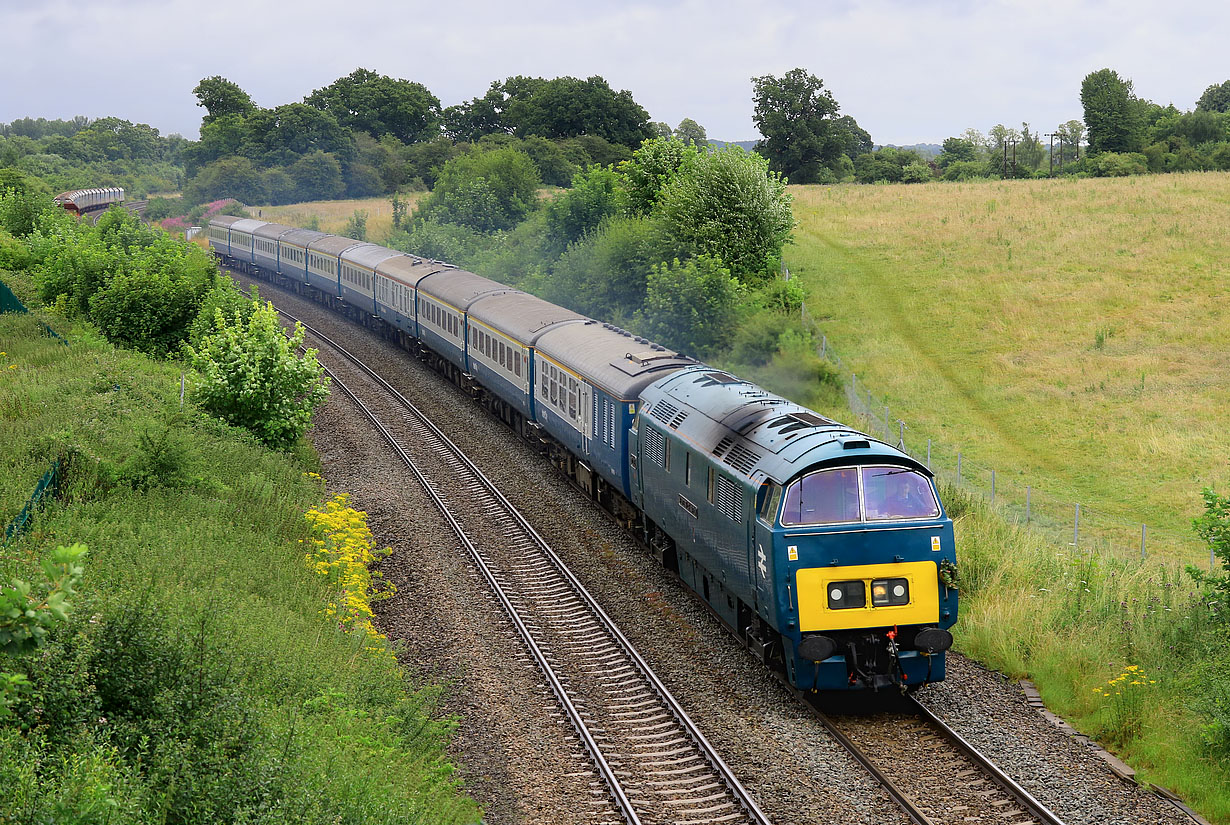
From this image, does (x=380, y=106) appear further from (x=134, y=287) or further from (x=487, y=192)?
(x=134, y=287)

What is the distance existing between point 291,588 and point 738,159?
33995 millimetres

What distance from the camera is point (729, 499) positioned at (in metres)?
15.8

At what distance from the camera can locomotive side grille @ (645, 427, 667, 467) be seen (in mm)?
19109

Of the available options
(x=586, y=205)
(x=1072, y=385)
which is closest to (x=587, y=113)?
(x=586, y=205)

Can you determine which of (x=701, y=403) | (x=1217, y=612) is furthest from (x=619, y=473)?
(x=1217, y=612)

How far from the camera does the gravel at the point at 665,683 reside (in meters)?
12.2

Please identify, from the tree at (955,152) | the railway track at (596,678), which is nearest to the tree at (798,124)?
the tree at (955,152)

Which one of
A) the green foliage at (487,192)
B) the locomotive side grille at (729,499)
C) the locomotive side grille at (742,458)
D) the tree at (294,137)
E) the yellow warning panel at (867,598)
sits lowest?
the yellow warning panel at (867,598)

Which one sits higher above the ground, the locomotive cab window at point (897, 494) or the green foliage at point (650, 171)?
the green foliage at point (650, 171)

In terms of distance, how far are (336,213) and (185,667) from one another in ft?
313

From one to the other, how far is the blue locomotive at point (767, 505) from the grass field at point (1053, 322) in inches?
525

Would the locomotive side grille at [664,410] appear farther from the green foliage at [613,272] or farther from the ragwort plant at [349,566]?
the green foliage at [613,272]

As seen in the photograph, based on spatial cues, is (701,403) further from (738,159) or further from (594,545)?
(738,159)

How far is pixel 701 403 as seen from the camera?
18.5 m
